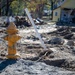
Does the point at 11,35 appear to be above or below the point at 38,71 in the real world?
above

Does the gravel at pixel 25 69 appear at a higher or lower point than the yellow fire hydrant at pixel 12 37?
lower

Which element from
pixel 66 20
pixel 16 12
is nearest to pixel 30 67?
pixel 66 20

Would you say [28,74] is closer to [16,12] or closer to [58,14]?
[58,14]

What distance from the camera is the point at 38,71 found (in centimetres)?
611

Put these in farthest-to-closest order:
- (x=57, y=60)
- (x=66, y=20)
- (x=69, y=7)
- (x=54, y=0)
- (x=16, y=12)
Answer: (x=16, y=12), (x=54, y=0), (x=69, y=7), (x=66, y=20), (x=57, y=60)

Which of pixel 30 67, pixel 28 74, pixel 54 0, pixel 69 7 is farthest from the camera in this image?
pixel 54 0

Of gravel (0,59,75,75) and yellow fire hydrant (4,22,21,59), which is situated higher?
yellow fire hydrant (4,22,21,59)

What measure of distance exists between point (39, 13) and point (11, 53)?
2523 inches

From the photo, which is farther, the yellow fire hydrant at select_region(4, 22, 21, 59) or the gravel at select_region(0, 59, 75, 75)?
the yellow fire hydrant at select_region(4, 22, 21, 59)

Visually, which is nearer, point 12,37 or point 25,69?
point 25,69

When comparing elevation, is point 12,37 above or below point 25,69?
above

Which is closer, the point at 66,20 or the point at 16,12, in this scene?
the point at 66,20

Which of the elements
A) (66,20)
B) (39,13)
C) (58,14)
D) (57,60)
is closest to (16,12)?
(39,13)

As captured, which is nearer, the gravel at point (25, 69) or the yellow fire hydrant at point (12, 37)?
the gravel at point (25, 69)
